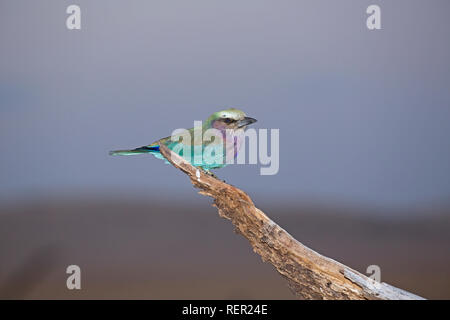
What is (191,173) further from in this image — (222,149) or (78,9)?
(78,9)

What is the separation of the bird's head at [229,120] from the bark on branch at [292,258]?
34 cm

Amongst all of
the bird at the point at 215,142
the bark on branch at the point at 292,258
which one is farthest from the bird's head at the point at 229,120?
the bark on branch at the point at 292,258

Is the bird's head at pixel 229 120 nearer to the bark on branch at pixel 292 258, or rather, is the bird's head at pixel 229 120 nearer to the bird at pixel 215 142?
the bird at pixel 215 142

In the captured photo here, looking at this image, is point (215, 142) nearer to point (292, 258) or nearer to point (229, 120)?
point (229, 120)

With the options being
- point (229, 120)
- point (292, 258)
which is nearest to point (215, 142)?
point (229, 120)

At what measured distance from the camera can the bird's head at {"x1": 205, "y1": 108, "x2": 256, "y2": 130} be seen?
7.45ft

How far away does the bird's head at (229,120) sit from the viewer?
2271mm

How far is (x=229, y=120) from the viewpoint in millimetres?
2273

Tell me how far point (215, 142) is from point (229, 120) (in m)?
0.14

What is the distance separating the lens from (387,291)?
170 centimetres

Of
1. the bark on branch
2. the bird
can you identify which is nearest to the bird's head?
the bird

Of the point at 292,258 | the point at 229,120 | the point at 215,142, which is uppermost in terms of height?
the point at 229,120

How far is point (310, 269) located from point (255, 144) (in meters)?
1.02
